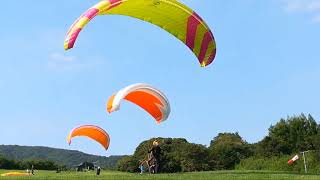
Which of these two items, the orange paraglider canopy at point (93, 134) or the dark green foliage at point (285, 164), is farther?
the dark green foliage at point (285, 164)

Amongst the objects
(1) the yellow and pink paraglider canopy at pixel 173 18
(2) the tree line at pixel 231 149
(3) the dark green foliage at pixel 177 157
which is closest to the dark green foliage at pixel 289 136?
(2) the tree line at pixel 231 149

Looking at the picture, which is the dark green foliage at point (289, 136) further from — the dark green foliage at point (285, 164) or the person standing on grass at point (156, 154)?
the person standing on grass at point (156, 154)

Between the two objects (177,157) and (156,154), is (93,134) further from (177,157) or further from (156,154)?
(177,157)

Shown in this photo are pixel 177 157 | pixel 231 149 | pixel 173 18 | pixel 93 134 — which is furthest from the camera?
pixel 231 149

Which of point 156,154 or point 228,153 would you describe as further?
point 228,153

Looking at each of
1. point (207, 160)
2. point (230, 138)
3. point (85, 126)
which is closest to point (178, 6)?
point (85, 126)

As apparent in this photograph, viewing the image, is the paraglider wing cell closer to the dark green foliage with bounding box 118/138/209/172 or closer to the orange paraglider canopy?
the orange paraglider canopy

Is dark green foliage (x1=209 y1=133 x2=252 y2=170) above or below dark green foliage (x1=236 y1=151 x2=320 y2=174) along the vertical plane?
above

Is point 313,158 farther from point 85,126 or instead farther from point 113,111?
point 113,111

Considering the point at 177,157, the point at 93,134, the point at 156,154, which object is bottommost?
the point at 156,154

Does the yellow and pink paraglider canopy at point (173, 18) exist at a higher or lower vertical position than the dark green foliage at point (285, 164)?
higher

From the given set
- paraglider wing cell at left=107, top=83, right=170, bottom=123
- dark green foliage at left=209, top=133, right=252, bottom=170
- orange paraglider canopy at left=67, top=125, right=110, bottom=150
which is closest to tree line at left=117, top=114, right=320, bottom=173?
dark green foliage at left=209, top=133, right=252, bottom=170

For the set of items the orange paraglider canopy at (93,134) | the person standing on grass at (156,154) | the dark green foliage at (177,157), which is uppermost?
the dark green foliage at (177,157)

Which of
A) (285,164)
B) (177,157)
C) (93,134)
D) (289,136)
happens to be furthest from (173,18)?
(177,157)
